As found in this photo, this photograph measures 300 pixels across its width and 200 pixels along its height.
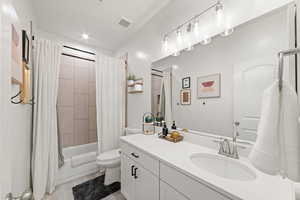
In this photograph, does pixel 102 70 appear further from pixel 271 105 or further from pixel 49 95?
pixel 271 105

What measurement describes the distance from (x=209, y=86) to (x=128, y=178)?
4.37 feet

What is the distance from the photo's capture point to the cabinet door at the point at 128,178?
1.29 metres

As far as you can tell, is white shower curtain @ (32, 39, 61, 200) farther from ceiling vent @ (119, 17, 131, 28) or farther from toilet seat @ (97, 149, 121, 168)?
ceiling vent @ (119, 17, 131, 28)

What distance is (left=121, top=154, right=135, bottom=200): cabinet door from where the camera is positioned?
50.6 inches

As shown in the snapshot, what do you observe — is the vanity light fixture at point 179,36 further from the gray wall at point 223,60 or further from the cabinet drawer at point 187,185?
the cabinet drawer at point 187,185

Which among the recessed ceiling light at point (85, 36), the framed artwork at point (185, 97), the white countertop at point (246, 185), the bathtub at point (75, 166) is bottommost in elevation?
the bathtub at point (75, 166)

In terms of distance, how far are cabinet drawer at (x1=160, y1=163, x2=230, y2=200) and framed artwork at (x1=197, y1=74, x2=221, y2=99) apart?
77 centimetres

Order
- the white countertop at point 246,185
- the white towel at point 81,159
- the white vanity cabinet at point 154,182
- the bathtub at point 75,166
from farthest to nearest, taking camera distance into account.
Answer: the white towel at point 81,159 → the bathtub at point 75,166 → the white vanity cabinet at point 154,182 → the white countertop at point 246,185

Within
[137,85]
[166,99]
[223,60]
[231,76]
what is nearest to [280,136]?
[231,76]

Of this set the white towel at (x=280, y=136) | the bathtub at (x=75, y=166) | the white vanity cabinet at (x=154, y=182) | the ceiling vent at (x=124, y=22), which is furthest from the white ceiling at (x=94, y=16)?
the bathtub at (x=75, y=166)

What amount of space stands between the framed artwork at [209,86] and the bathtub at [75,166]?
2188 millimetres

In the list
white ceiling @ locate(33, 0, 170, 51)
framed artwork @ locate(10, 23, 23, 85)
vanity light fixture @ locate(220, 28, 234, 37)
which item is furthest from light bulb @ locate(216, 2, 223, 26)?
framed artwork @ locate(10, 23, 23, 85)

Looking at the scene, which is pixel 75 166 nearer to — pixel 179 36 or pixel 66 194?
pixel 66 194

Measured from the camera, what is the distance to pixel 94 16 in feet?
6.04
